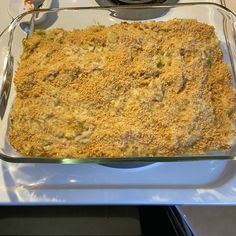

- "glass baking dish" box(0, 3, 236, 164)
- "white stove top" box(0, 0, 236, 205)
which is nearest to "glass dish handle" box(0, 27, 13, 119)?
"glass baking dish" box(0, 3, 236, 164)

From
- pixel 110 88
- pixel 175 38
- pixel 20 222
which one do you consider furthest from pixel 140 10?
pixel 20 222

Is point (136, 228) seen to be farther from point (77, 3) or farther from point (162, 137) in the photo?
point (77, 3)

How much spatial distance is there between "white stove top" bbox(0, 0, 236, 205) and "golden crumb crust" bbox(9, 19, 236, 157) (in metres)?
0.09

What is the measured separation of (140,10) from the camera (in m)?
0.92

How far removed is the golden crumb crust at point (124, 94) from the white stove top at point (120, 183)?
93mm

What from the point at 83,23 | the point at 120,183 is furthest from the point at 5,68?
the point at 120,183

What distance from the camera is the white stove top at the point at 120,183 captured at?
74 centimetres

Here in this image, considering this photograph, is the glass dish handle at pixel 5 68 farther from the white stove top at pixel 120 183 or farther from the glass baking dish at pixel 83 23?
the white stove top at pixel 120 183

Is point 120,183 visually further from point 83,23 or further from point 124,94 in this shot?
point 83,23

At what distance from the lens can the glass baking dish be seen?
754 mm

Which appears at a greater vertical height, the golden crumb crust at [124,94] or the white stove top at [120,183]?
the golden crumb crust at [124,94]

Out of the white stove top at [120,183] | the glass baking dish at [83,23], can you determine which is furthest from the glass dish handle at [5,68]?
the white stove top at [120,183]

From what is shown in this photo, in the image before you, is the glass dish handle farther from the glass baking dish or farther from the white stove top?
the white stove top

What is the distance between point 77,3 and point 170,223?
25.0 inches
